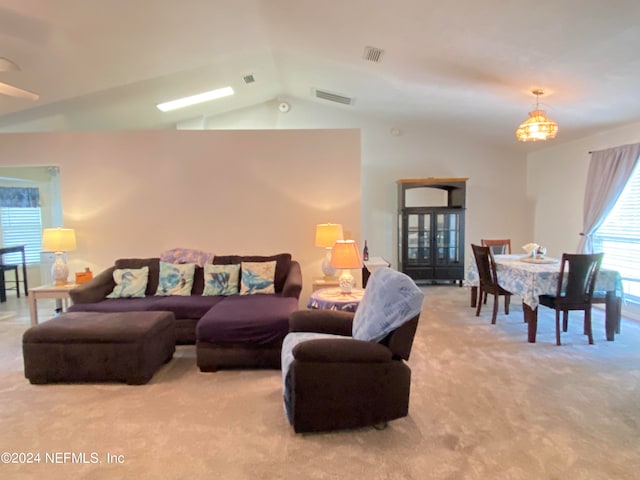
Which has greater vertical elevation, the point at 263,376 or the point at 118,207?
the point at 118,207

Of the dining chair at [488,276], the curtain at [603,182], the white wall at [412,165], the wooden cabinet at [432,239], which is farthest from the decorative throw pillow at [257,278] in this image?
the curtain at [603,182]

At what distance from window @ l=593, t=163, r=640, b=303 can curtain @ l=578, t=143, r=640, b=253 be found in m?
0.11

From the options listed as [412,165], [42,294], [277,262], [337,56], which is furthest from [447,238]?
[42,294]

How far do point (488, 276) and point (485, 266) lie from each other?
0.13 meters

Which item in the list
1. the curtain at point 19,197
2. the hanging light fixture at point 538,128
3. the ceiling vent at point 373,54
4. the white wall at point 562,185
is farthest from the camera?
the curtain at point 19,197

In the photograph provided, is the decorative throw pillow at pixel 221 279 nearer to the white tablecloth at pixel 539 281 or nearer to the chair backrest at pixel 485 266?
the chair backrest at pixel 485 266

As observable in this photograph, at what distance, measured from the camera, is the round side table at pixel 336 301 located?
323 centimetres

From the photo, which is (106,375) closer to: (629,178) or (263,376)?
(263,376)

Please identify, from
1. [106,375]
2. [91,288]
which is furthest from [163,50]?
[106,375]

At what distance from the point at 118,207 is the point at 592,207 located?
6.13 meters

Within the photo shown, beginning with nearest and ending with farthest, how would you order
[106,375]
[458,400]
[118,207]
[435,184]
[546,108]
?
[458,400], [106,375], [546,108], [118,207], [435,184]

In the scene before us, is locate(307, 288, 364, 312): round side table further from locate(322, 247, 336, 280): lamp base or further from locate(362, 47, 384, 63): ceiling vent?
locate(362, 47, 384, 63): ceiling vent

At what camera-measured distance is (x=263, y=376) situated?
307cm

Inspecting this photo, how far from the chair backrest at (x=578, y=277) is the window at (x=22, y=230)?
7.52m
